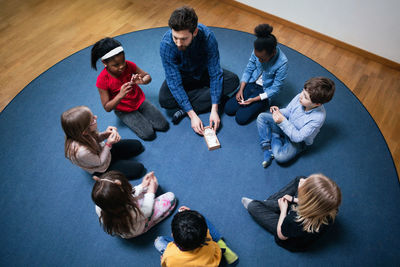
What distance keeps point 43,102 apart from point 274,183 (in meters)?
2.45

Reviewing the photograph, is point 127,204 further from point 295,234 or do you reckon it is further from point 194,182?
point 295,234

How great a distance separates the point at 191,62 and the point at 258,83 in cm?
67

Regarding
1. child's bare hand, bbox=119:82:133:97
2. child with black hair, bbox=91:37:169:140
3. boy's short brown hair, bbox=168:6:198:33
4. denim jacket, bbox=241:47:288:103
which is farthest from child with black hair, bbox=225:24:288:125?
child's bare hand, bbox=119:82:133:97

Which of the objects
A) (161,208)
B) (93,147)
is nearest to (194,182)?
(161,208)

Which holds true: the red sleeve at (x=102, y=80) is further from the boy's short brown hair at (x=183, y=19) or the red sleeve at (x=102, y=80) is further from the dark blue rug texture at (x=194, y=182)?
the boy's short brown hair at (x=183, y=19)

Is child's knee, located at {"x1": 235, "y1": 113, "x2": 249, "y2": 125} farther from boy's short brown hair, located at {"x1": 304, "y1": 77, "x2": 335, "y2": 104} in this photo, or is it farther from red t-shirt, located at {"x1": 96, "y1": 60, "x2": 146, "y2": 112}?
red t-shirt, located at {"x1": 96, "y1": 60, "x2": 146, "y2": 112}

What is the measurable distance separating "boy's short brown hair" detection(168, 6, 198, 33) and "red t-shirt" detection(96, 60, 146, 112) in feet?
1.87

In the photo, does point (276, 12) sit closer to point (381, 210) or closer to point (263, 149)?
point (263, 149)

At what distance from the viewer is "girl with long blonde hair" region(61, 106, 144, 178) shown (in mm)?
1647

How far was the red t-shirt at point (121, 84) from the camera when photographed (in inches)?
81.2

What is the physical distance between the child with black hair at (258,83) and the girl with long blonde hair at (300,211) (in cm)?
83

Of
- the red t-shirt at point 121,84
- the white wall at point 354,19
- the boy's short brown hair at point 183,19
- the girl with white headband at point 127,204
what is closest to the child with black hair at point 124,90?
the red t-shirt at point 121,84

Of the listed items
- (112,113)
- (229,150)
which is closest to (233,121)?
(229,150)

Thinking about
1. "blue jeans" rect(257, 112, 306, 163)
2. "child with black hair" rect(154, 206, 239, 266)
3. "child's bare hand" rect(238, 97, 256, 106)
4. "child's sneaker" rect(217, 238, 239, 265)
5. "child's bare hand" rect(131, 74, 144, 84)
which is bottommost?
"child's sneaker" rect(217, 238, 239, 265)
